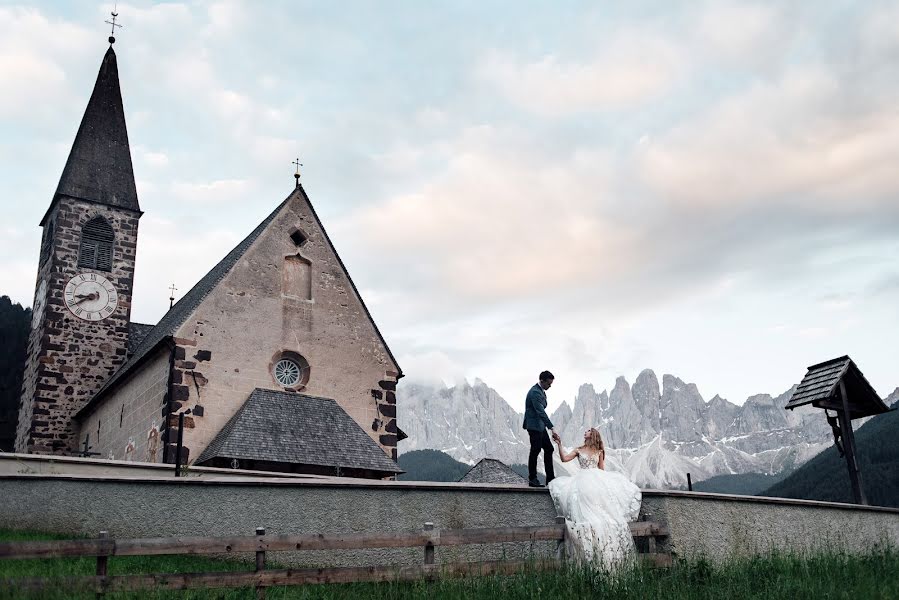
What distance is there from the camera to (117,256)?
1412 inches

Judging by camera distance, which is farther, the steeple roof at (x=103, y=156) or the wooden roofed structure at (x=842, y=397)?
the steeple roof at (x=103, y=156)

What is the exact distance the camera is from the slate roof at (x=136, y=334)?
35447mm

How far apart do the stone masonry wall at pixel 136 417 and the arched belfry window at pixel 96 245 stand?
6.88m

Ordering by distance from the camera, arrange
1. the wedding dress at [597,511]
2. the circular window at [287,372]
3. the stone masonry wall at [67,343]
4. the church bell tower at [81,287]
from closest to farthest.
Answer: the wedding dress at [597,511]
the circular window at [287,372]
the stone masonry wall at [67,343]
the church bell tower at [81,287]

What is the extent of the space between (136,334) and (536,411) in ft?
87.5

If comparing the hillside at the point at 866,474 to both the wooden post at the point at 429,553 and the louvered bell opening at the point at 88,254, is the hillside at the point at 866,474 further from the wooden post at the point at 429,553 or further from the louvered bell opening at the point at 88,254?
the wooden post at the point at 429,553

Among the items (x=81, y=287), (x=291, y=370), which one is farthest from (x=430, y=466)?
(x=291, y=370)

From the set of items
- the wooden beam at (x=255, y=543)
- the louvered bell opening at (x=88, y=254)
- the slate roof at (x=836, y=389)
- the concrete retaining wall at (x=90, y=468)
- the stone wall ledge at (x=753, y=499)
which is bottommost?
the wooden beam at (x=255, y=543)

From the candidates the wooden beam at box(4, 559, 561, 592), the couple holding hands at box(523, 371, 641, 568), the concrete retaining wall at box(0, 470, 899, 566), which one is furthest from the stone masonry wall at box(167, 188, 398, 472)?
the wooden beam at box(4, 559, 561, 592)

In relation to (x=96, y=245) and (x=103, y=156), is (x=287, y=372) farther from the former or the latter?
(x=103, y=156)

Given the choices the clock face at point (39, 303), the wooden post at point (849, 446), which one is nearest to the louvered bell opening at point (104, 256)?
the clock face at point (39, 303)

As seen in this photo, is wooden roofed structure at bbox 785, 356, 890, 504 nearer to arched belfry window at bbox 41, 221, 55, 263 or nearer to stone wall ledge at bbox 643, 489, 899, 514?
stone wall ledge at bbox 643, 489, 899, 514

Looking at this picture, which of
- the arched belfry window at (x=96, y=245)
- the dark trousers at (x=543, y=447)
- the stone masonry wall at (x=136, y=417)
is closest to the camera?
the dark trousers at (x=543, y=447)

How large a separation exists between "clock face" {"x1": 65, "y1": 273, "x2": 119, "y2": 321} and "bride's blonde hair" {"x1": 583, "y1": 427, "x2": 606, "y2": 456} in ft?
87.2
